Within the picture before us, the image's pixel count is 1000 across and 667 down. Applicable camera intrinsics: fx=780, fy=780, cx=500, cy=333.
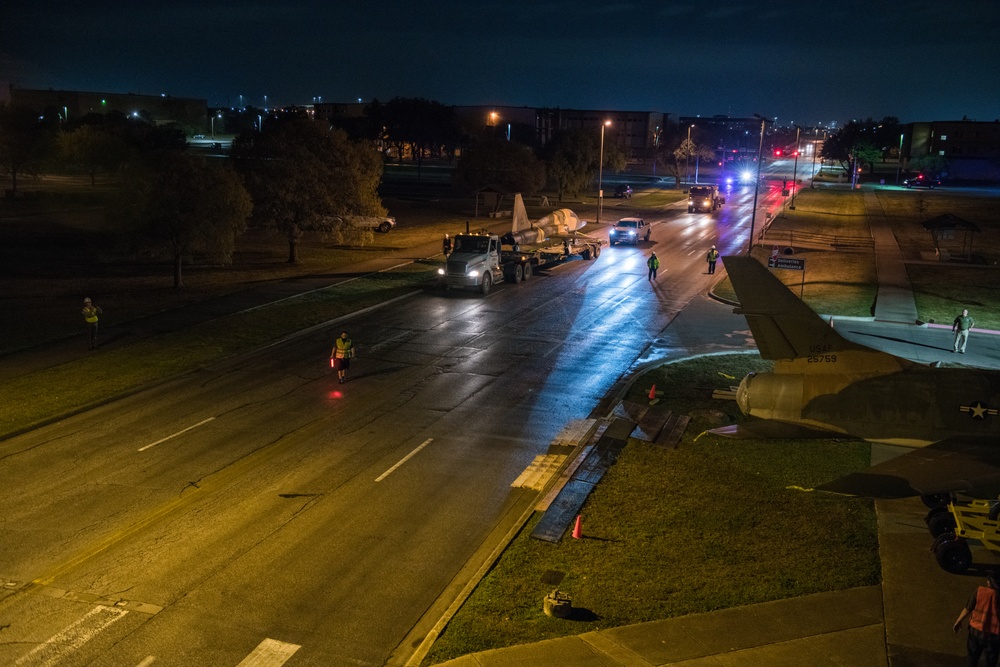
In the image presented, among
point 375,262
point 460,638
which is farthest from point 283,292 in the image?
point 460,638

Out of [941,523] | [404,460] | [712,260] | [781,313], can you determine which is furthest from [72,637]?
[712,260]

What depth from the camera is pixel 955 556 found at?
41.1ft

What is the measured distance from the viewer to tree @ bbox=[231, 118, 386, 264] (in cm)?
4084

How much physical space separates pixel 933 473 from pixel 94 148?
82.3m

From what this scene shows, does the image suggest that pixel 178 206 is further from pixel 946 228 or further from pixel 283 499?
pixel 946 228

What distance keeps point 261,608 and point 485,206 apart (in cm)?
6729

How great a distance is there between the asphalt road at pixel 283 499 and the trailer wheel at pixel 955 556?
7.33m

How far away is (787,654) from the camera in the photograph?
34.6 feet

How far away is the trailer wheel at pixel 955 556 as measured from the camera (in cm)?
1252

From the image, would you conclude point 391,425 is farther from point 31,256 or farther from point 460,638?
point 31,256

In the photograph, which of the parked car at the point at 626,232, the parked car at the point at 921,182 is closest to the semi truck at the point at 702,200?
the parked car at the point at 626,232

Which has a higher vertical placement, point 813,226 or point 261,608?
point 813,226

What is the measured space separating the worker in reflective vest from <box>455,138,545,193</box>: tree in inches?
2694

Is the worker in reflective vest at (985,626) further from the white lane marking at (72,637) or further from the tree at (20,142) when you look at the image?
the tree at (20,142)
